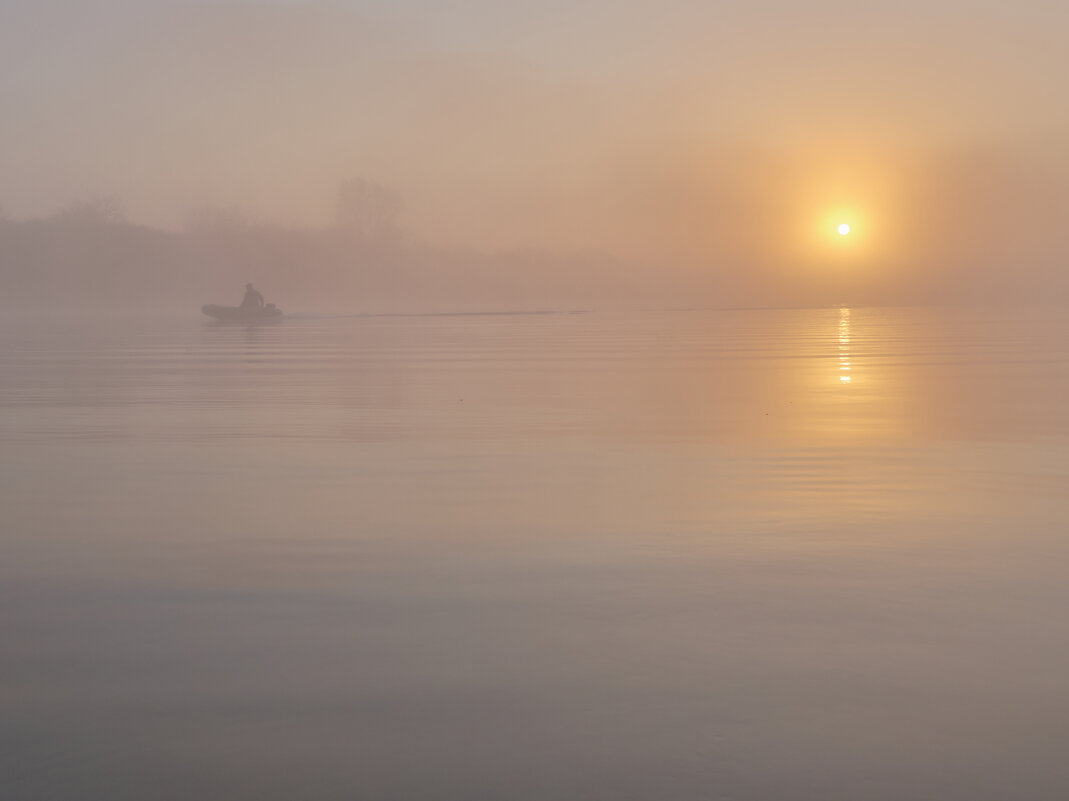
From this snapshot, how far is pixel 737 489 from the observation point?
490 inches

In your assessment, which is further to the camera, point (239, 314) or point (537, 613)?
point (239, 314)

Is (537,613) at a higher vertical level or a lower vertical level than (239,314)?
lower

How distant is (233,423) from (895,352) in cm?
3038

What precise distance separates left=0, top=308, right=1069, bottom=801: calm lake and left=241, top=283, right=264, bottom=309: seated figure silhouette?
108 m

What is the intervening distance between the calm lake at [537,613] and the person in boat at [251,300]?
108m

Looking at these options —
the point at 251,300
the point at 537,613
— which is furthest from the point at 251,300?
the point at 537,613

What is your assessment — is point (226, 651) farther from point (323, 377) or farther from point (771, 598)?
point (323, 377)

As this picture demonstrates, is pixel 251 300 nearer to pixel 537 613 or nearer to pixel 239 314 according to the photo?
pixel 239 314

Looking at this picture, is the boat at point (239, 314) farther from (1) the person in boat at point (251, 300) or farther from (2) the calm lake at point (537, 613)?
(2) the calm lake at point (537, 613)

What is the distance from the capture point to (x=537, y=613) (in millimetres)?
7664

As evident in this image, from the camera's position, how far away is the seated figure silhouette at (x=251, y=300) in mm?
124100

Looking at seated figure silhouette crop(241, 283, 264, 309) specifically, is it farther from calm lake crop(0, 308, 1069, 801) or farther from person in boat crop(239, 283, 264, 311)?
calm lake crop(0, 308, 1069, 801)

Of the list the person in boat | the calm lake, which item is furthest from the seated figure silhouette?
the calm lake

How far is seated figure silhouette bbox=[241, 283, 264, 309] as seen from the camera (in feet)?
407
